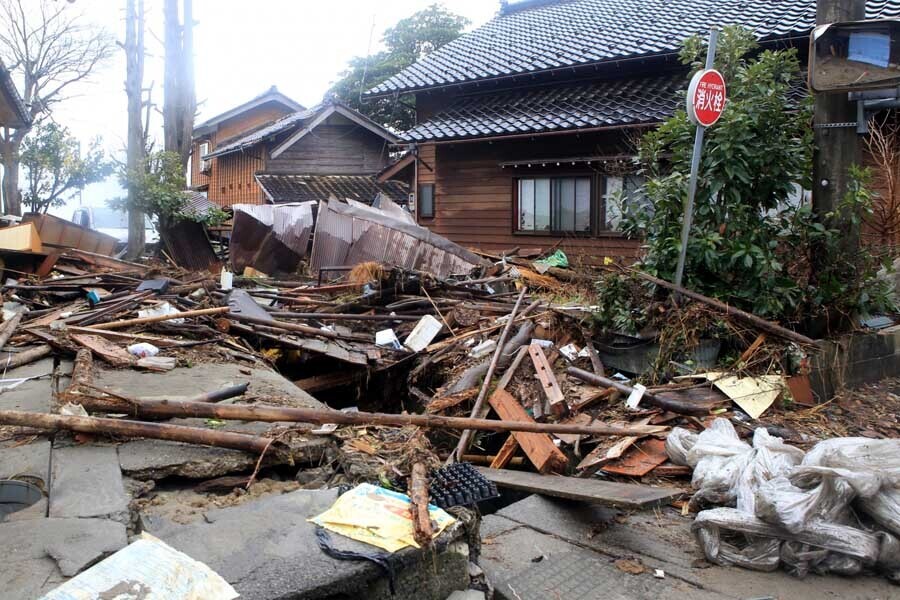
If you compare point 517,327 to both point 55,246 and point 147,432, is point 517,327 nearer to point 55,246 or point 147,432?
point 147,432

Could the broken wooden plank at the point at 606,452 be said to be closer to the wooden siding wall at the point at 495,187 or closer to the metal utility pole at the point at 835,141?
the metal utility pole at the point at 835,141

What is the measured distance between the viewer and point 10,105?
513 inches

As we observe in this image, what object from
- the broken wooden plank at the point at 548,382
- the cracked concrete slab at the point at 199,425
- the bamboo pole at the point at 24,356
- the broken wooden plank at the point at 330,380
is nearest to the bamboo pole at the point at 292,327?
the broken wooden plank at the point at 330,380

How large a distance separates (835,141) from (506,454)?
4186 mm

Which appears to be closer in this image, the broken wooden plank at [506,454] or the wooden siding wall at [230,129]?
the broken wooden plank at [506,454]

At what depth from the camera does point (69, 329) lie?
688 cm

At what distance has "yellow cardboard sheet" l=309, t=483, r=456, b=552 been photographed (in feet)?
8.64

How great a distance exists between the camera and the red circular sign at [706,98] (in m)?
5.40

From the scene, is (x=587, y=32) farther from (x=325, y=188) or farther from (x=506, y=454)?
(x=506, y=454)

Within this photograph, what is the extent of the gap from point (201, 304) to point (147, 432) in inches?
217

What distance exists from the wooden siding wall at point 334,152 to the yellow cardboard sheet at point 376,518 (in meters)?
23.8

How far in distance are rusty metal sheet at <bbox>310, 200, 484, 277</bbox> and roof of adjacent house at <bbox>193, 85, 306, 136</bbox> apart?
21.4m

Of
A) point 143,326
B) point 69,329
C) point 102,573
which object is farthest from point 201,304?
point 102,573

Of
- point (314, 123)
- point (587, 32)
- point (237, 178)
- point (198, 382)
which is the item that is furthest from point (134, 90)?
point (198, 382)
